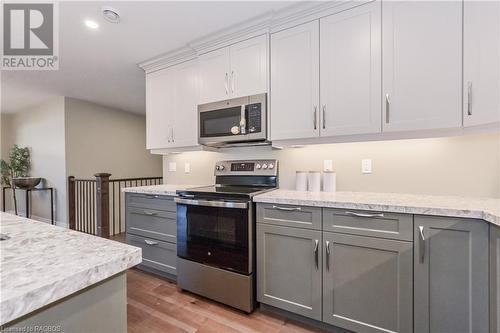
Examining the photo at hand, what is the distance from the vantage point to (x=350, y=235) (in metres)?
1.60

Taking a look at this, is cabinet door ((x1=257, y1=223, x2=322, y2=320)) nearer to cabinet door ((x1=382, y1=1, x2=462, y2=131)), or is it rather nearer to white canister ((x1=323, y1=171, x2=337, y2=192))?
white canister ((x1=323, y1=171, x2=337, y2=192))

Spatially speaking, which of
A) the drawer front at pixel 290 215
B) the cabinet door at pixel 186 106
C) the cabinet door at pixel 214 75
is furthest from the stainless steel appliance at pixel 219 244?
the cabinet door at pixel 214 75

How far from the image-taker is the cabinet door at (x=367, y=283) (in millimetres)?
1462

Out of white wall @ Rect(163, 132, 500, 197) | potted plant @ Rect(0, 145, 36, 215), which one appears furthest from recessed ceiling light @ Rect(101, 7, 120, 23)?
potted plant @ Rect(0, 145, 36, 215)

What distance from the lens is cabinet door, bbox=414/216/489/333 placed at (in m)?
1.29

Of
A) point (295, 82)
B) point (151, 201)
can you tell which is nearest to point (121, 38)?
point (151, 201)

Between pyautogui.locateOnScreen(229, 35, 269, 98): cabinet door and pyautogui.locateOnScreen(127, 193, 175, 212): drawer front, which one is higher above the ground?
pyautogui.locateOnScreen(229, 35, 269, 98): cabinet door

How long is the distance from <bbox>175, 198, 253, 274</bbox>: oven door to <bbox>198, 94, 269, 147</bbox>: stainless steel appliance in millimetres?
663

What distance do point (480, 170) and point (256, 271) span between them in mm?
1767

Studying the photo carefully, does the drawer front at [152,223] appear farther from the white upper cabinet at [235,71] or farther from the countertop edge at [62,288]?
the countertop edge at [62,288]

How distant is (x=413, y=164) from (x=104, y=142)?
512 cm

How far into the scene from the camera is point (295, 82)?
2.07 metres

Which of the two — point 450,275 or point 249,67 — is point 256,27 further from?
point 450,275

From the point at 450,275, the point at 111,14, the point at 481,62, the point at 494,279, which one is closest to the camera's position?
the point at 494,279
